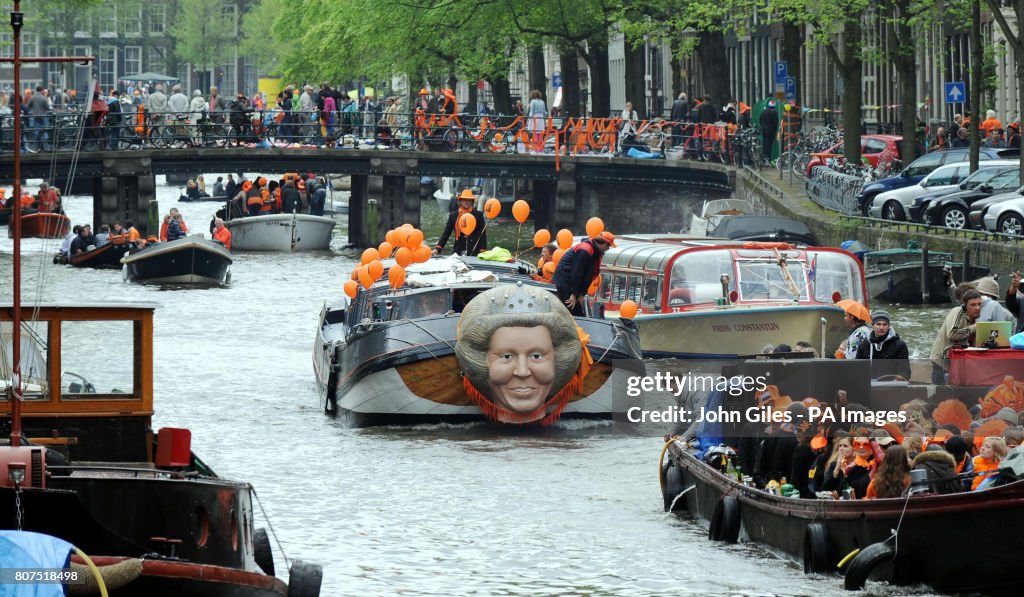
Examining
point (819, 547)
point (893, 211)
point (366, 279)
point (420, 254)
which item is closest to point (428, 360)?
point (366, 279)

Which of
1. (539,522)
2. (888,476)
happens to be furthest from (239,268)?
(888,476)

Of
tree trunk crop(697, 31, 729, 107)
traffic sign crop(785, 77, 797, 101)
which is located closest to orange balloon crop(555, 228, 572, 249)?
traffic sign crop(785, 77, 797, 101)

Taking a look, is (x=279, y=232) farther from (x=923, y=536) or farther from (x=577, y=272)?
(x=923, y=536)

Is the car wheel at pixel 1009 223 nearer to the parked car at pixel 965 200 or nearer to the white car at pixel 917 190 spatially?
the parked car at pixel 965 200

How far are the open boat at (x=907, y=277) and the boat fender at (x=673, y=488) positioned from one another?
18.0 m

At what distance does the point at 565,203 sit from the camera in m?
56.0

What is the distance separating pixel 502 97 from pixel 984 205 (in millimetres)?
27103

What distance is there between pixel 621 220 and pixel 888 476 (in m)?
41.9

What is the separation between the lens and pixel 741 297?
3003cm

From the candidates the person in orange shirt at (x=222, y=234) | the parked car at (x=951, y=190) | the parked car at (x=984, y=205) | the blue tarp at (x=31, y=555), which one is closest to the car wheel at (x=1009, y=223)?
the parked car at (x=984, y=205)

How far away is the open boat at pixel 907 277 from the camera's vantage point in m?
36.8

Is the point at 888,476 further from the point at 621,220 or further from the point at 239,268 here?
the point at 621,220

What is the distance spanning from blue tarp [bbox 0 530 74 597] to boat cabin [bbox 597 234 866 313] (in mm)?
19420

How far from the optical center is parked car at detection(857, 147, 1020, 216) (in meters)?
43.5
